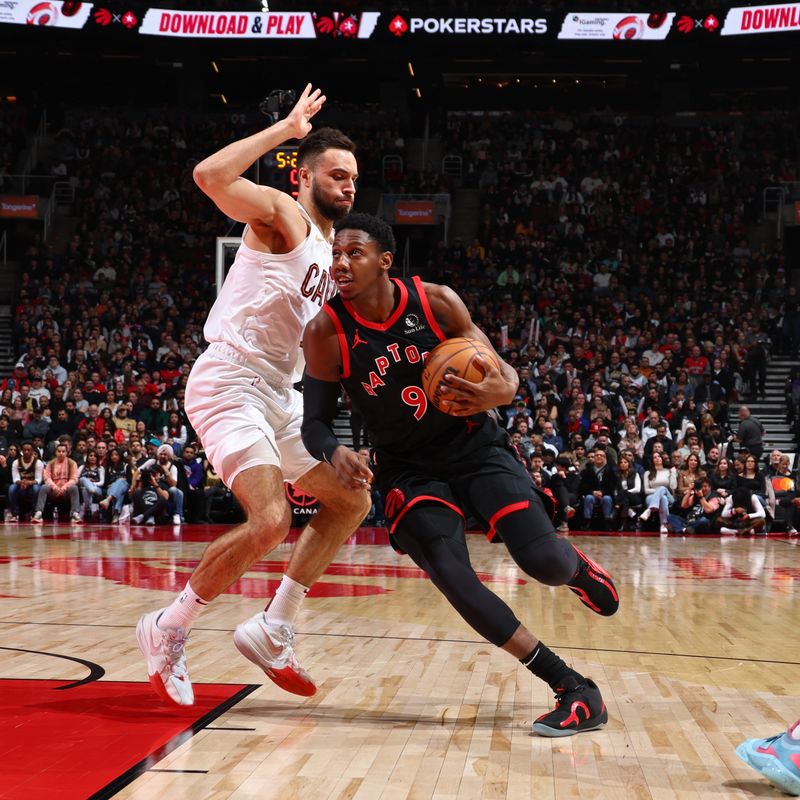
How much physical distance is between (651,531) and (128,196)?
54.0ft

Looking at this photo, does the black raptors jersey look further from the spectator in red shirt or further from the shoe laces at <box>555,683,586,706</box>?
the spectator in red shirt

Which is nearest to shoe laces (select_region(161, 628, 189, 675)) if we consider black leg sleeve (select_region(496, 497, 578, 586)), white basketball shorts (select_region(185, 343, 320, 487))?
white basketball shorts (select_region(185, 343, 320, 487))

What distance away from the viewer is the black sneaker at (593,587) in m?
4.11

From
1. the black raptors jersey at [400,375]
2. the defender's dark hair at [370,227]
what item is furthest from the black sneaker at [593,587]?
the defender's dark hair at [370,227]

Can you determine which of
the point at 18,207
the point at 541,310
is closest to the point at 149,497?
the point at 541,310

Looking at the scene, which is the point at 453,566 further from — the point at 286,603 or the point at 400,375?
the point at 286,603

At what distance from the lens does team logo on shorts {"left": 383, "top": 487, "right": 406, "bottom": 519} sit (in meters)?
4.07

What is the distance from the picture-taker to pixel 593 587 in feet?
13.6

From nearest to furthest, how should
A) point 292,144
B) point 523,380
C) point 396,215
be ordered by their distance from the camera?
point 292,144 → point 523,380 → point 396,215

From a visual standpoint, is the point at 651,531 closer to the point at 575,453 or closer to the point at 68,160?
the point at 575,453

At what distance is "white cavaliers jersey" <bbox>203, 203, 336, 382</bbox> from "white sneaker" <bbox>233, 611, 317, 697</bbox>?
3.59 feet

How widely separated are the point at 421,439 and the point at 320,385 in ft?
1.48

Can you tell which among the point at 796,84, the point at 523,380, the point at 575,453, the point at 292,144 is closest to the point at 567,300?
the point at 523,380

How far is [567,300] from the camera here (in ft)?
72.7
